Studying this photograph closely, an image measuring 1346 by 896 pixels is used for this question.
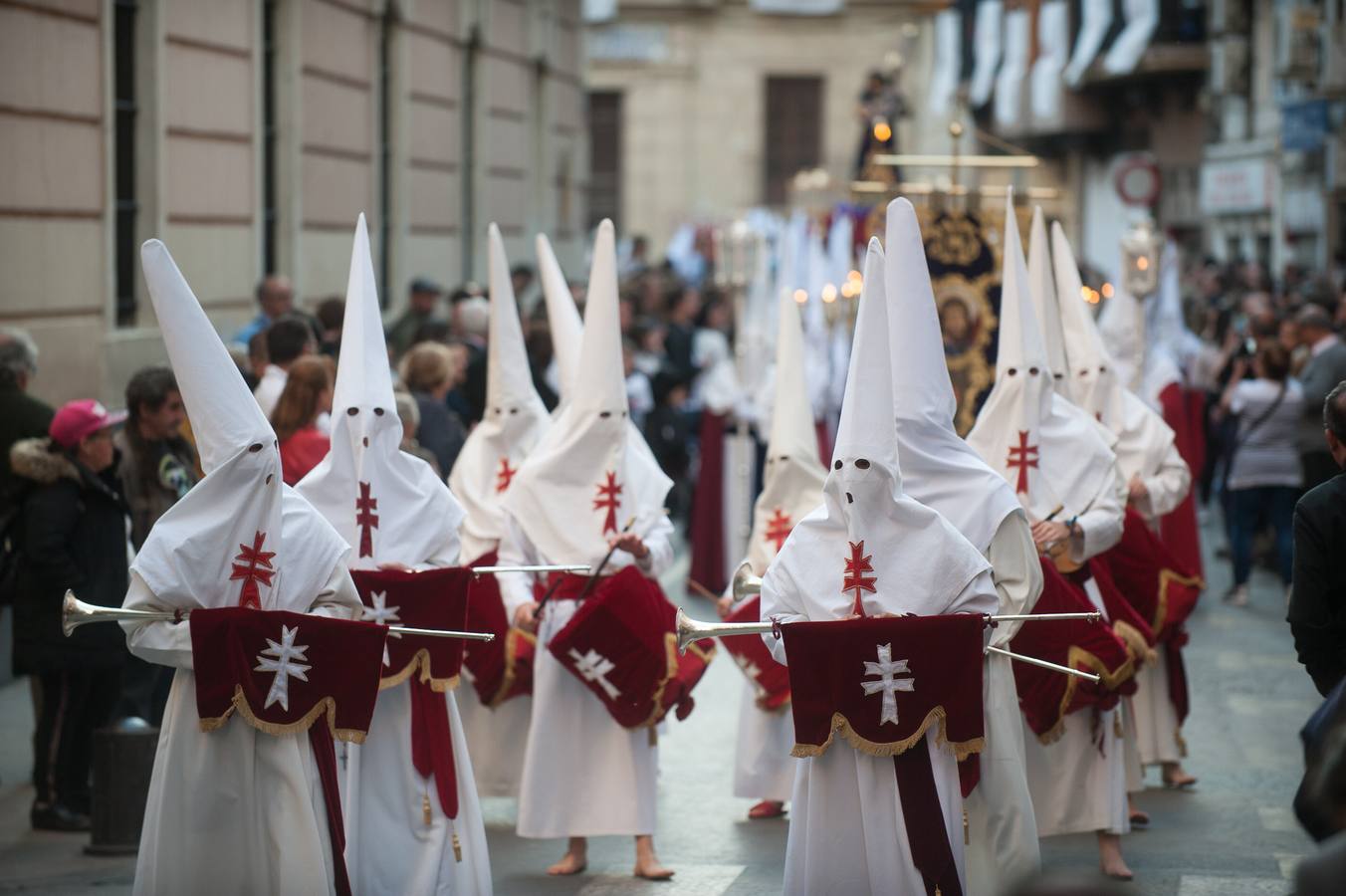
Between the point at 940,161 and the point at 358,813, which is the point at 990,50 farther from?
the point at 358,813

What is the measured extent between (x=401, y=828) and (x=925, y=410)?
2346mm

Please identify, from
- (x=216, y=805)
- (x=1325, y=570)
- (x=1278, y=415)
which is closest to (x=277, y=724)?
(x=216, y=805)

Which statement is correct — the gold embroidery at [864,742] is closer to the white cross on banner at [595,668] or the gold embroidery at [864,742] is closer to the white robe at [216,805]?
the white robe at [216,805]

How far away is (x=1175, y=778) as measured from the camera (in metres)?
9.85

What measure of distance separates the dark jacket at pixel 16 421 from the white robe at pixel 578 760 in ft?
9.52

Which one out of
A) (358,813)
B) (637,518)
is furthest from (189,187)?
(358,813)

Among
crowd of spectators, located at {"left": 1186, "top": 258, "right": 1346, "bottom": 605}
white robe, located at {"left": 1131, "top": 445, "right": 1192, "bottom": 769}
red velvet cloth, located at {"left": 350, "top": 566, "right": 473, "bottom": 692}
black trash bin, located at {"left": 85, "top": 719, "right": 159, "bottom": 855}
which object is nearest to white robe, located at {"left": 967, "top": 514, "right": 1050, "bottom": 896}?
red velvet cloth, located at {"left": 350, "top": 566, "right": 473, "bottom": 692}

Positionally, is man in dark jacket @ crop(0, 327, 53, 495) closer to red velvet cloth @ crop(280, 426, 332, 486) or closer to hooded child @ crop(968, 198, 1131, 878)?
red velvet cloth @ crop(280, 426, 332, 486)

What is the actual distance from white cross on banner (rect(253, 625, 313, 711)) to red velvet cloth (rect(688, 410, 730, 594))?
9366 millimetres

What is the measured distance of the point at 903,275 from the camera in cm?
689

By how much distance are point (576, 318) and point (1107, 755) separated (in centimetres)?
317

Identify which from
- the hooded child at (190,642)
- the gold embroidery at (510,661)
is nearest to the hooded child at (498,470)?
the gold embroidery at (510,661)

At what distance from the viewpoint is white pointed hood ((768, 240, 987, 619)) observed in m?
6.32

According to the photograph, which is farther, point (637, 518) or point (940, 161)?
point (940, 161)
